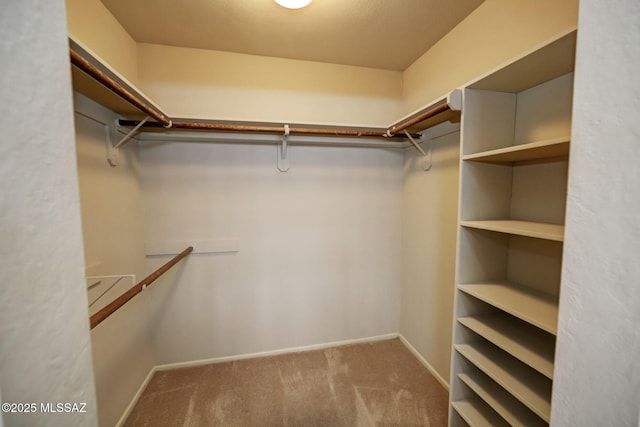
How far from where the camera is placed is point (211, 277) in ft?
6.56

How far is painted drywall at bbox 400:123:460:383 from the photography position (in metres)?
1.74

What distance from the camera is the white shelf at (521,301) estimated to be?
36.1 inches

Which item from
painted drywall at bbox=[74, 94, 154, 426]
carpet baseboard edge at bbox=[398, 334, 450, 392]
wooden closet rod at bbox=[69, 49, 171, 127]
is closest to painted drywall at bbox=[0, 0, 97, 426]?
wooden closet rod at bbox=[69, 49, 171, 127]

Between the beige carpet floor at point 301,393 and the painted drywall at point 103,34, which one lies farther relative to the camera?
the beige carpet floor at point 301,393

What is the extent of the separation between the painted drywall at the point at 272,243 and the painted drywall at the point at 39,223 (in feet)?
5.17

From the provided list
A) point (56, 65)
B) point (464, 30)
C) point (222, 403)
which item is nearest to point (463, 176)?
point (464, 30)

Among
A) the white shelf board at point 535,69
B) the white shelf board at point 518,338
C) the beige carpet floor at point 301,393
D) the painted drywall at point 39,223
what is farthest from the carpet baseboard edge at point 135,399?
the white shelf board at point 535,69

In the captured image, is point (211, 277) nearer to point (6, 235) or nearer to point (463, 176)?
point (6, 235)

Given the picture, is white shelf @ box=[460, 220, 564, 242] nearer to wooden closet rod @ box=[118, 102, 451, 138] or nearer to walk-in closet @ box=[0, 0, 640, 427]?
walk-in closet @ box=[0, 0, 640, 427]

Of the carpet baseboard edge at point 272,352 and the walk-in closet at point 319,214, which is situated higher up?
the walk-in closet at point 319,214

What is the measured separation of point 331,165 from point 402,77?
1.10 meters

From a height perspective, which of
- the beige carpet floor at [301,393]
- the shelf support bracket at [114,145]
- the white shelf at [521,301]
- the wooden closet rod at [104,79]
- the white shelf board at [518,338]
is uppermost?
the wooden closet rod at [104,79]

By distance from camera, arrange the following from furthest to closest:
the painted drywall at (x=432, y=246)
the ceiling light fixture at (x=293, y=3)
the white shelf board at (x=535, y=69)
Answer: the painted drywall at (x=432, y=246), the ceiling light fixture at (x=293, y=3), the white shelf board at (x=535, y=69)

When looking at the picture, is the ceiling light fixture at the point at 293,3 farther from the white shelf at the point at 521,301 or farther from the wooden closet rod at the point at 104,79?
the white shelf at the point at 521,301
